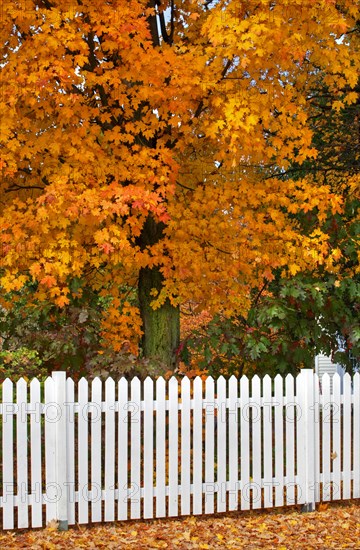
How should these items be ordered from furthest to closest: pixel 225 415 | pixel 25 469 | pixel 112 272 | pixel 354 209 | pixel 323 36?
1. pixel 354 209
2. pixel 112 272
3. pixel 323 36
4. pixel 225 415
5. pixel 25 469

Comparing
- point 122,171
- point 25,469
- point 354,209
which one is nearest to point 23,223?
point 122,171

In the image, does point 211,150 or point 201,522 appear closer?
point 201,522

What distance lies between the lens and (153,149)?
30.9ft

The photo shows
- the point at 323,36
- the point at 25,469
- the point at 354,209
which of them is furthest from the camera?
the point at 354,209

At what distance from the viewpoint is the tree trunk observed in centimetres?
1064

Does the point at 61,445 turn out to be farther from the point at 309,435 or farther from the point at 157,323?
the point at 157,323

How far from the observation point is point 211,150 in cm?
1123

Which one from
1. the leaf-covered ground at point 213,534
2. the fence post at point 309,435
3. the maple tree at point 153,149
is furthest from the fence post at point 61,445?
the fence post at point 309,435

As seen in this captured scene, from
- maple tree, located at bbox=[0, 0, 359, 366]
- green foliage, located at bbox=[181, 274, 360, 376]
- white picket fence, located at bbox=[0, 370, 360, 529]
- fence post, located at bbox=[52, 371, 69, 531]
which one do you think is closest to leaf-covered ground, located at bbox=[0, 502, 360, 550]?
white picket fence, located at bbox=[0, 370, 360, 529]

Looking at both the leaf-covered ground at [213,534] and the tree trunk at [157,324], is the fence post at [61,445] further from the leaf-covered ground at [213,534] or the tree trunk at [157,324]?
the tree trunk at [157,324]

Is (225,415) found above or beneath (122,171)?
beneath

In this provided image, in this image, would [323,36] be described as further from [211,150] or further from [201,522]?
[201,522]

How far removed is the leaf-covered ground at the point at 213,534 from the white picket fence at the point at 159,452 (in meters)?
0.13

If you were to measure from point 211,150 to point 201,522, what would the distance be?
5562mm
